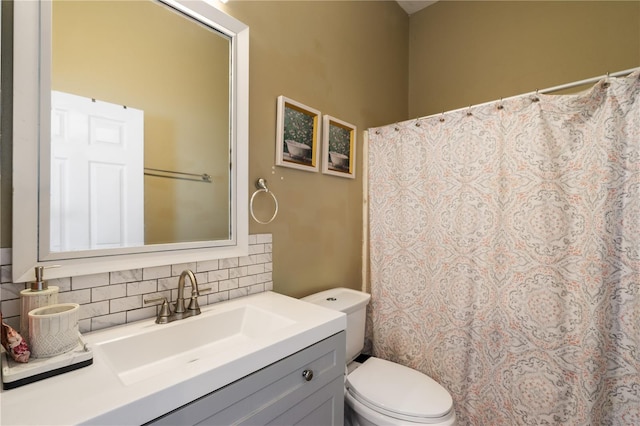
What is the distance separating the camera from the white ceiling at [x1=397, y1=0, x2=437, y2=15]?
2.28 meters

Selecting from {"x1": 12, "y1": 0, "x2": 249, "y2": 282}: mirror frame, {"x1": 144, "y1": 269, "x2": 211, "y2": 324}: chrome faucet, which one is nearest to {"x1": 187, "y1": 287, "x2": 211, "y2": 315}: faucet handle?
{"x1": 144, "y1": 269, "x2": 211, "y2": 324}: chrome faucet

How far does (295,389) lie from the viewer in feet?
2.80

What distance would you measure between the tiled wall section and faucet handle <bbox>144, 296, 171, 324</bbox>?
21mm

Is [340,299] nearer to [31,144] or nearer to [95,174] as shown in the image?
[95,174]

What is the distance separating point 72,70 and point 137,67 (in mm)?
194

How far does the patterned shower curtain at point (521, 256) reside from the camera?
3.83 ft

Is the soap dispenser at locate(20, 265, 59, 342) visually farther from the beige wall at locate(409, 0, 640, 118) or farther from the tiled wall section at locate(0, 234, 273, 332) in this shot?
the beige wall at locate(409, 0, 640, 118)

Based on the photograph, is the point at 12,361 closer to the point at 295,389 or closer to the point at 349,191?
the point at 295,389

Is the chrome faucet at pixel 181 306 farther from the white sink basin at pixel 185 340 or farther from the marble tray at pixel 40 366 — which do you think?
the marble tray at pixel 40 366

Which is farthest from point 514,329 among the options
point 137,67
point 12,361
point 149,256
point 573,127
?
point 137,67

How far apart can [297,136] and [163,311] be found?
971 mm

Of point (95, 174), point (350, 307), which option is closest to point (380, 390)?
point (350, 307)

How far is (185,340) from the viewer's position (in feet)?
3.18

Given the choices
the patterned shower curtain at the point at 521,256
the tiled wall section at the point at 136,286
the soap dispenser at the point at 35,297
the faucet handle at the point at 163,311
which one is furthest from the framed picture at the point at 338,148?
the soap dispenser at the point at 35,297
